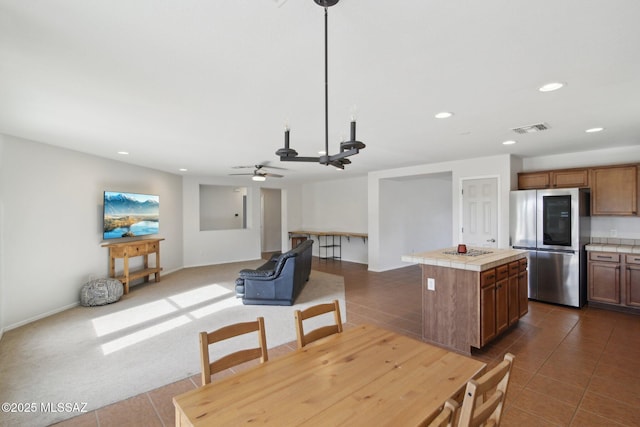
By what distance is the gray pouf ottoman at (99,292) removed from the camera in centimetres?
470

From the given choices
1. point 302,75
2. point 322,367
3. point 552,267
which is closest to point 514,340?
point 552,267

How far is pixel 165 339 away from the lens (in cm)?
350

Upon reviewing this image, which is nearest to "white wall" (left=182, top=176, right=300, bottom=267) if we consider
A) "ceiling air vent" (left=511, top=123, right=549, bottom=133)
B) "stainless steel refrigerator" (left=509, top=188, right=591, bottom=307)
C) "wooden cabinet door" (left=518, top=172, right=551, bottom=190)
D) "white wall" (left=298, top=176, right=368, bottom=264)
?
"white wall" (left=298, top=176, right=368, bottom=264)

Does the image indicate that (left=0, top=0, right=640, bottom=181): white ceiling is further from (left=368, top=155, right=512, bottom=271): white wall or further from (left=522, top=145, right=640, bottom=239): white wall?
(left=368, top=155, right=512, bottom=271): white wall

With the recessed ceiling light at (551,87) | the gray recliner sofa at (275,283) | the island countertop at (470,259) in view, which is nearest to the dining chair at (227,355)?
the island countertop at (470,259)

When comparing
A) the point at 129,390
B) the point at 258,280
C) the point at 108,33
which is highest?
the point at 108,33

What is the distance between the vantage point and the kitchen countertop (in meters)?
4.17

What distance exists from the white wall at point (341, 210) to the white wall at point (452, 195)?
1.13 meters

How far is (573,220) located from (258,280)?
4.86m

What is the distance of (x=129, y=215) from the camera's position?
224 inches

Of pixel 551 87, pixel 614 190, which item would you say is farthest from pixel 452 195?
pixel 551 87

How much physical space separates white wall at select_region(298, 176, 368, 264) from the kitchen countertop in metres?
4.83

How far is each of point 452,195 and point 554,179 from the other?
164cm

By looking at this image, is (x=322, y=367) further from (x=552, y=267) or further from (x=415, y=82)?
(x=552, y=267)
